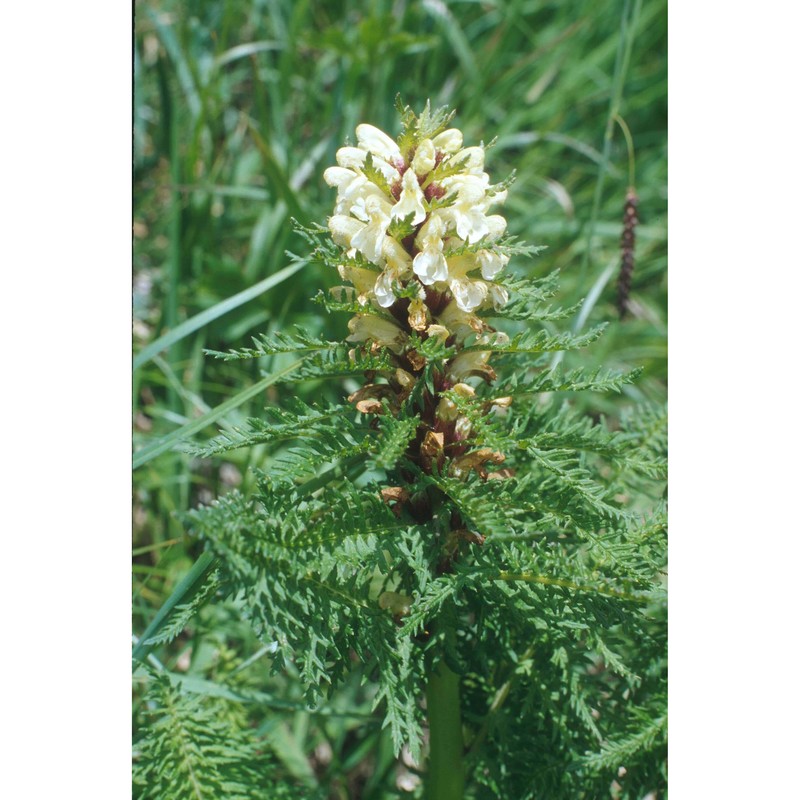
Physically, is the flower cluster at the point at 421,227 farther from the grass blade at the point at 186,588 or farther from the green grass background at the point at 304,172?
the green grass background at the point at 304,172

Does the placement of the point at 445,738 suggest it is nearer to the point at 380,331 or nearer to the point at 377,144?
the point at 380,331

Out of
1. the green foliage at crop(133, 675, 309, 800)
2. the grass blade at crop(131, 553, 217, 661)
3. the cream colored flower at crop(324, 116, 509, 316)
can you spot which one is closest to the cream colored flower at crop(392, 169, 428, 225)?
the cream colored flower at crop(324, 116, 509, 316)

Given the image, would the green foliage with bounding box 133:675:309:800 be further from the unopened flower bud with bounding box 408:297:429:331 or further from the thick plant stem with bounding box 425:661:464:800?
the unopened flower bud with bounding box 408:297:429:331

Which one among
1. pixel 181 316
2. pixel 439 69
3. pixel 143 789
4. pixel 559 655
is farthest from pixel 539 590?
pixel 439 69

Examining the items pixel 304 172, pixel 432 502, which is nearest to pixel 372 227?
pixel 432 502

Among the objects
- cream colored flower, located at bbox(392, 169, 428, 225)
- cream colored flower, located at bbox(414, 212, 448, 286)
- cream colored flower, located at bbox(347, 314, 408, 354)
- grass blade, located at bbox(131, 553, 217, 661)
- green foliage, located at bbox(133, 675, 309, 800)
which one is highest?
cream colored flower, located at bbox(392, 169, 428, 225)

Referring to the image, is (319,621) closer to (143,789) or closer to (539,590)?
(539,590)
